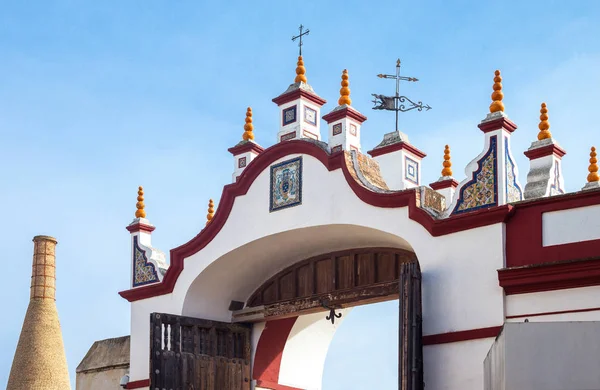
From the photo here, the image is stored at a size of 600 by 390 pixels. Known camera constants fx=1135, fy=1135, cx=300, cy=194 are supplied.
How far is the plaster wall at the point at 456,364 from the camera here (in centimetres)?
1223

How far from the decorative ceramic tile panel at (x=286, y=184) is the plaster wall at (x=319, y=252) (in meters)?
0.08

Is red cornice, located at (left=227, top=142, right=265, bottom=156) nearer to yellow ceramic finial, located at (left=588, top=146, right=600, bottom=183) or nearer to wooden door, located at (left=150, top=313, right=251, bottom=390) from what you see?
wooden door, located at (left=150, top=313, right=251, bottom=390)

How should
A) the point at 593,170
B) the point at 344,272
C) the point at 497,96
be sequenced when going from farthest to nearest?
the point at 344,272 < the point at 593,170 < the point at 497,96

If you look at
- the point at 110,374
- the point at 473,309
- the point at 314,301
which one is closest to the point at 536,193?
the point at 473,309

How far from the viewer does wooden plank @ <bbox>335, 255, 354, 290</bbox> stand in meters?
15.1

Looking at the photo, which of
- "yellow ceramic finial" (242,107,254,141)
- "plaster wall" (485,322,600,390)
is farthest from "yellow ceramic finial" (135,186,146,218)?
"plaster wall" (485,322,600,390)

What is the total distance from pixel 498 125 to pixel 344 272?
348 cm

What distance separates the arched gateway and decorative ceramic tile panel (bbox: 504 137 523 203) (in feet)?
0.07

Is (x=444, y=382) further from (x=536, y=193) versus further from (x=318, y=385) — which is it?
(x=318, y=385)

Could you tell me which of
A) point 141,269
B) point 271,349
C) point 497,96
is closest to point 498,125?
point 497,96

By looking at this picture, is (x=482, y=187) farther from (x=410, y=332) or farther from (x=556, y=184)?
(x=410, y=332)

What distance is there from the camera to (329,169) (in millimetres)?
14297

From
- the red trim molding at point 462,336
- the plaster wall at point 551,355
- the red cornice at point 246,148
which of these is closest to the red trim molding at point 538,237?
the red trim molding at point 462,336

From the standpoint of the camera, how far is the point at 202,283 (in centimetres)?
1590
